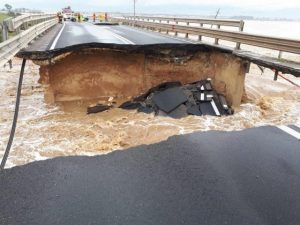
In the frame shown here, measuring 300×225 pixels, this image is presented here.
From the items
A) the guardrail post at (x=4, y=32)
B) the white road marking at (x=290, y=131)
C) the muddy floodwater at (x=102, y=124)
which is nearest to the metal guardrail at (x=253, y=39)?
the white road marking at (x=290, y=131)

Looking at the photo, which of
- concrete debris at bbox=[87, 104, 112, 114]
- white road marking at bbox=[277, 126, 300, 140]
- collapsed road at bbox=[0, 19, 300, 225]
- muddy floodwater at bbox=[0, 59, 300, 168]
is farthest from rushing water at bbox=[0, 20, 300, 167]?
collapsed road at bbox=[0, 19, 300, 225]

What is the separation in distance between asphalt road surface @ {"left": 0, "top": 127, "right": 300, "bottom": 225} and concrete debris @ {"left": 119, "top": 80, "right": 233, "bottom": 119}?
12.7 ft

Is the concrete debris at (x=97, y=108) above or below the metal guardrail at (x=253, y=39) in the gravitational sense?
below

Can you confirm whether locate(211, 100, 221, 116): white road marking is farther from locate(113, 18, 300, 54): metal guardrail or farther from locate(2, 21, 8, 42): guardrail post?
locate(2, 21, 8, 42): guardrail post

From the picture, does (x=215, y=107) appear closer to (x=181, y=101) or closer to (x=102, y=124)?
(x=181, y=101)

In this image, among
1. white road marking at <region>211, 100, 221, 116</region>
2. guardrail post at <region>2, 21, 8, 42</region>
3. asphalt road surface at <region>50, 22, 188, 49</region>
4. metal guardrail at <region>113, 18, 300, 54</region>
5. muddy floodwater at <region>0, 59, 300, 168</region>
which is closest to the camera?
muddy floodwater at <region>0, 59, 300, 168</region>

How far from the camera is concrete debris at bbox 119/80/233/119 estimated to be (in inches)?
408

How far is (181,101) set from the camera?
10.6 metres

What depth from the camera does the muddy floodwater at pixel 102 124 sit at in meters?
6.98

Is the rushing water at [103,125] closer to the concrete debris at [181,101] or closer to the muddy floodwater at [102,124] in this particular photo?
the muddy floodwater at [102,124]

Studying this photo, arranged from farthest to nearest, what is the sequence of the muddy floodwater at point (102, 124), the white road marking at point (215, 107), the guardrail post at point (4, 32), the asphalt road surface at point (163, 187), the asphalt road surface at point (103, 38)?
1. the asphalt road surface at point (103, 38)
2. the white road marking at point (215, 107)
3. the guardrail post at point (4, 32)
4. the muddy floodwater at point (102, 124)
5. the asphalt road surface at point (163, 187)

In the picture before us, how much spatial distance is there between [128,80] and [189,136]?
19.4 feet

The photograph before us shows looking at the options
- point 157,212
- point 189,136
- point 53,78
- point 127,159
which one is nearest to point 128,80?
point 53,78

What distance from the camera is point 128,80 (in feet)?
40.6
